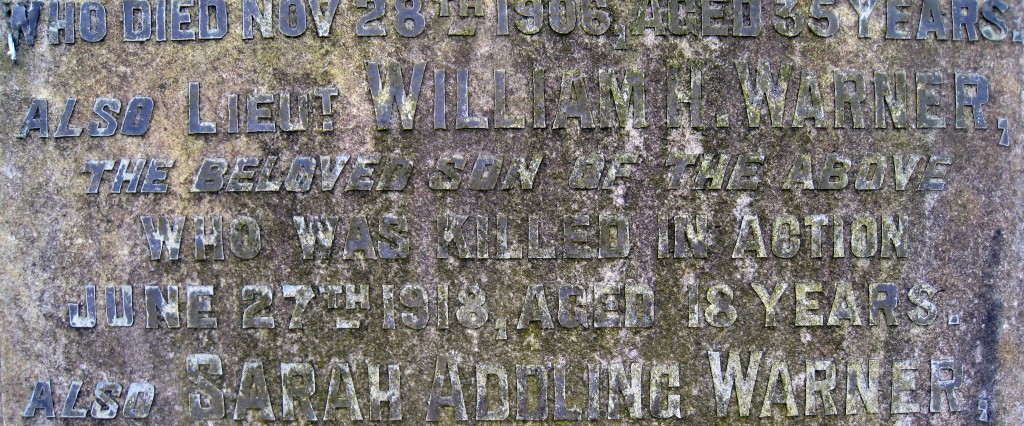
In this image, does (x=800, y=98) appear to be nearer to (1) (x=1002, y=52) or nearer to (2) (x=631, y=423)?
(1) (x=1002, y=52)

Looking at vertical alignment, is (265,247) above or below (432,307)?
above

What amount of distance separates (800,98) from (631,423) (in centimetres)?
127

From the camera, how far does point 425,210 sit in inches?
101

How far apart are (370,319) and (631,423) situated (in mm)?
969

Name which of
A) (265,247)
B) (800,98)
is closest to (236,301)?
(265,247)

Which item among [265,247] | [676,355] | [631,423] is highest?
[265,247]

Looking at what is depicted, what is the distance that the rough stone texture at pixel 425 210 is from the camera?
2.56m

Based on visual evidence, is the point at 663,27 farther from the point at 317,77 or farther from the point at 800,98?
the point at 317,77

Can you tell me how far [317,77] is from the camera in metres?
2.58

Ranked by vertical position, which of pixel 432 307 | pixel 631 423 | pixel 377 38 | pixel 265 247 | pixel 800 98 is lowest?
pixel 631 423

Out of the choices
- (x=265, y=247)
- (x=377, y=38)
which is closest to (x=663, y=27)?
(x=377, y=38)

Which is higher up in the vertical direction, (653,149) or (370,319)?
(653,149)

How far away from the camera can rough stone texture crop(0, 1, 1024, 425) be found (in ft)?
8.41

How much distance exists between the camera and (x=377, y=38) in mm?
2588
